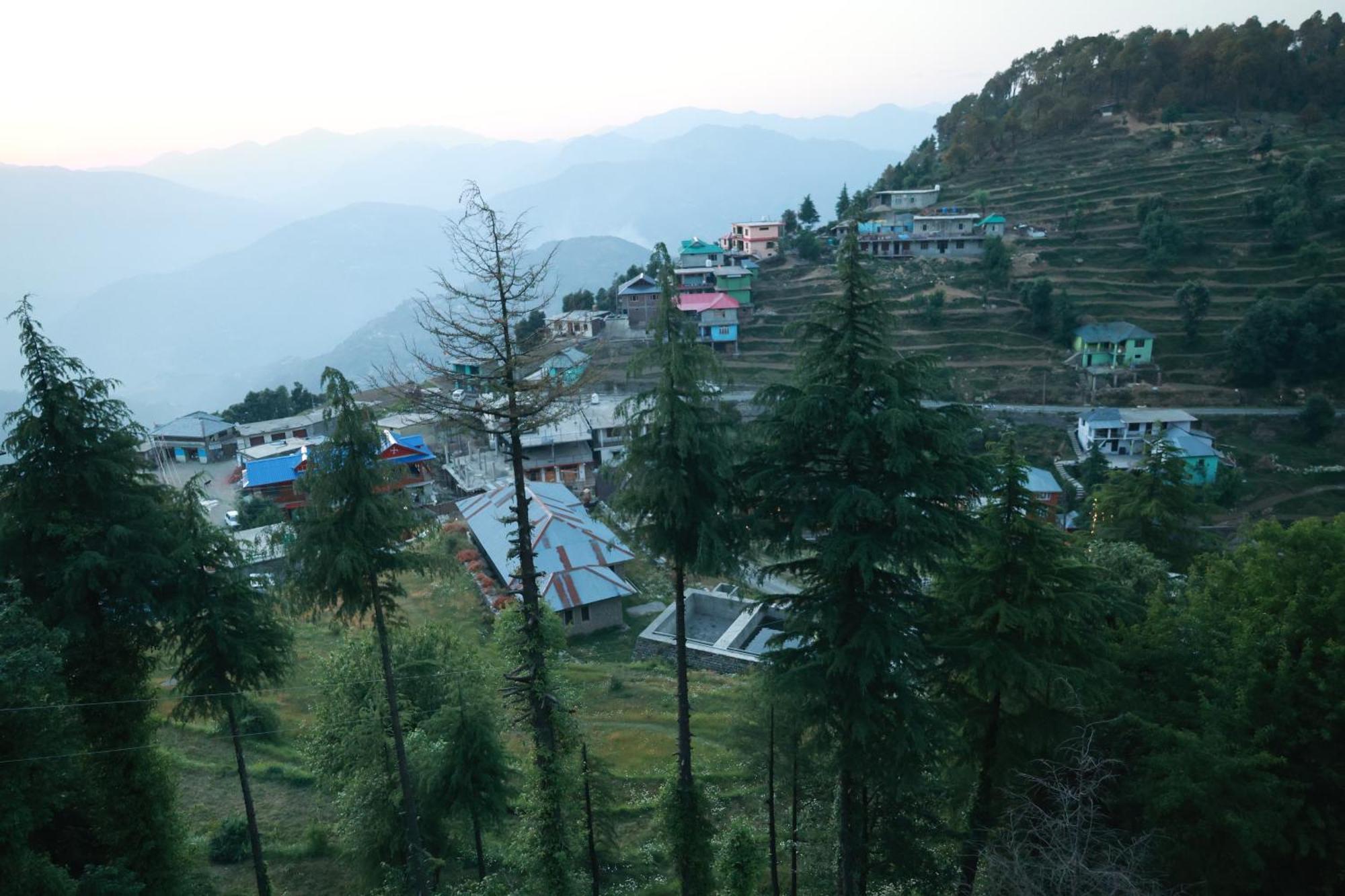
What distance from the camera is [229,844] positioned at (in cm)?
1548

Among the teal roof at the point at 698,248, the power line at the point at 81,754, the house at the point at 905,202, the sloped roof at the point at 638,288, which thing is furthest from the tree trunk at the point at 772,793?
the house at the point at 905,202

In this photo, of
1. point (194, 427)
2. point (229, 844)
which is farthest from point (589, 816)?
point (194, 427)

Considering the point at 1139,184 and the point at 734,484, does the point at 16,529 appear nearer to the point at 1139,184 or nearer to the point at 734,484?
the point at 734,484

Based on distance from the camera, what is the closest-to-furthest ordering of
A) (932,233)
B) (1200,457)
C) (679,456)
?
(679,456)
(1200,457)
(932,233)

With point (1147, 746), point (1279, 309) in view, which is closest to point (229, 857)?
point (1147, 746)

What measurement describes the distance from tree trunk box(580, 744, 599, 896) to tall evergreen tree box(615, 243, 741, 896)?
17.0 feet

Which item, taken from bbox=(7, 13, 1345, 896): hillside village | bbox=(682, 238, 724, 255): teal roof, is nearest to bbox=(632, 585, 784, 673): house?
bbox=(7, 13, 1345, 896): hillside village

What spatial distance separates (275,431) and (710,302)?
1380 inches

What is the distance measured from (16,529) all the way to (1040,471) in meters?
42.0

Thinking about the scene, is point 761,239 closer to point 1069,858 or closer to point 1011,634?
point 1011,634

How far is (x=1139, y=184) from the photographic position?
69.4 metres

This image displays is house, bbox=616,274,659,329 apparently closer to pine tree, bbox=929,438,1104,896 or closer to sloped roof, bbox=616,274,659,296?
sloped roof, bbox=616,274,659,296

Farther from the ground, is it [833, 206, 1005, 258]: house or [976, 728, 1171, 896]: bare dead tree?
[833, 206, 1005, 258]: house

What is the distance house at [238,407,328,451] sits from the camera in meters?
52.1
